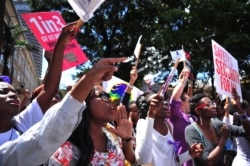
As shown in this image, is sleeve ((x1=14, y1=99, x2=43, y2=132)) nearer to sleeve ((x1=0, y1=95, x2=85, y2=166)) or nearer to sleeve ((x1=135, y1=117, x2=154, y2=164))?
sleeve ((x1=135, y1=117, x2=154, y2=164))

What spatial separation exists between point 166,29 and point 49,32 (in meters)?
11.2

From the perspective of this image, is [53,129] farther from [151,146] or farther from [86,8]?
[151,146]

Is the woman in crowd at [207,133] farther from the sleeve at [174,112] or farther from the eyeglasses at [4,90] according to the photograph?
the eyeglasses at [4,90]

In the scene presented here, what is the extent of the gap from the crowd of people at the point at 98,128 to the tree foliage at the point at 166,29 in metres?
7.27

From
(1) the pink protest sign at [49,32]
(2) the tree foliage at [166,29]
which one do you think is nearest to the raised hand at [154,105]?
(1) the pink protest sign at [49,32]

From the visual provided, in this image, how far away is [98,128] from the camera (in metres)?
2.60

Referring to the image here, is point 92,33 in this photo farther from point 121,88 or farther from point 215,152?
point 215,152

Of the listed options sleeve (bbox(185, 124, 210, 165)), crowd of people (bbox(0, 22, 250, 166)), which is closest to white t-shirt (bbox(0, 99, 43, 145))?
crowd of people (bbox(0, 22, 250, 166))

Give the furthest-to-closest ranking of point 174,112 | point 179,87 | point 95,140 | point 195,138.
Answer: point 179,87, point 174,112, point 195,138, point 95,140

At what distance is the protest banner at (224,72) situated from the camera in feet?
13.8

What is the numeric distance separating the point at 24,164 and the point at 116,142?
46.3 inches

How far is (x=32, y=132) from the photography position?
4.81 ft

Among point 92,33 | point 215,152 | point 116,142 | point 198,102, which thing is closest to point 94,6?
A: point 116,142

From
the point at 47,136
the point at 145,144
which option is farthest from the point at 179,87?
the point at 47,136
